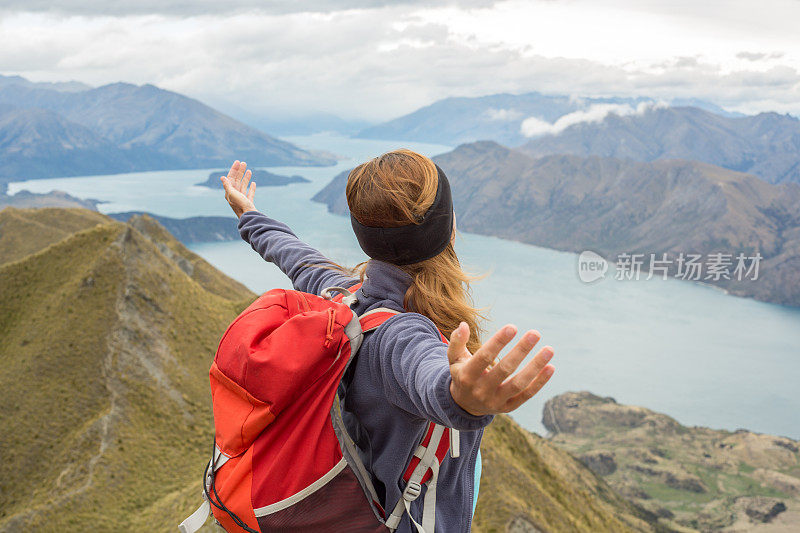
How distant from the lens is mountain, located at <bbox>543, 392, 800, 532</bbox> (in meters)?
102

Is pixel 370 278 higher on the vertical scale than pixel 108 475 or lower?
higher

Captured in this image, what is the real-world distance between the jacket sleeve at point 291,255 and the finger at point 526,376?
1.61 m

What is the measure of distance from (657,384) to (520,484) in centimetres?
15291

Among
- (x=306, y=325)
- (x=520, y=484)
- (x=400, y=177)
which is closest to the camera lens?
(x=306, y=325)

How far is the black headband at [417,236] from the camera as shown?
262 cm

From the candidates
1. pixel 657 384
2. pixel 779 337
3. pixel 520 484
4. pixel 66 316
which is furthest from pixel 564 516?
pixel 779 337

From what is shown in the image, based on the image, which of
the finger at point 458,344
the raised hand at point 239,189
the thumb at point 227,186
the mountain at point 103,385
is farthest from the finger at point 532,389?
the mountain at point 103,385

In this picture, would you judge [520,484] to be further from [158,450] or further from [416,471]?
[416,471]

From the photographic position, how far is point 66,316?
26828 mm

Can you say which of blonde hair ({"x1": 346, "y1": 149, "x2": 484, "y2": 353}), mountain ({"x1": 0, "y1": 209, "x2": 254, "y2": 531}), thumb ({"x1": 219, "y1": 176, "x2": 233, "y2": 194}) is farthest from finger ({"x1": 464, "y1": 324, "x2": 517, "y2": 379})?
mountain ({"x1": 0, "y1": 209, "x2": 254, "y2": 531})

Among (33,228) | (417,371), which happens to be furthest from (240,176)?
(33,228)

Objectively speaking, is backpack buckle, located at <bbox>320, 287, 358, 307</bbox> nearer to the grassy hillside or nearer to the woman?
the woman

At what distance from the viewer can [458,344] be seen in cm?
190

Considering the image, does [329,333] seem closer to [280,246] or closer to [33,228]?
[280,246]
